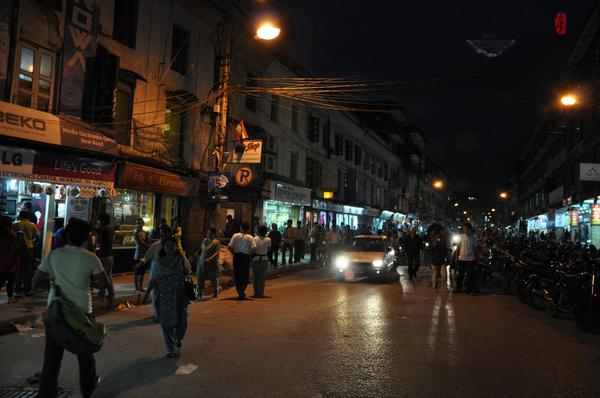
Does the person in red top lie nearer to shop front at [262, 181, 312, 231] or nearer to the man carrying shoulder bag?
the man carrying shoulder bag

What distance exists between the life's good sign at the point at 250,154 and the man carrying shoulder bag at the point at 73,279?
40.0ft

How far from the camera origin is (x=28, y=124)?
12.0 m

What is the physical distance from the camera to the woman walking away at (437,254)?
15.3 meters

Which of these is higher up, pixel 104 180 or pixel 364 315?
pixel 104 180

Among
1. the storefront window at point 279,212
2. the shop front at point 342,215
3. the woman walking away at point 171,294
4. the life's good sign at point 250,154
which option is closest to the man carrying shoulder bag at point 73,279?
the woman walking away at point 171,294

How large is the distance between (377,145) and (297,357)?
42.3 meters

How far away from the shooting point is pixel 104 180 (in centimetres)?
1427

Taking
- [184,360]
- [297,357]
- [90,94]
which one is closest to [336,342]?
[297,357]

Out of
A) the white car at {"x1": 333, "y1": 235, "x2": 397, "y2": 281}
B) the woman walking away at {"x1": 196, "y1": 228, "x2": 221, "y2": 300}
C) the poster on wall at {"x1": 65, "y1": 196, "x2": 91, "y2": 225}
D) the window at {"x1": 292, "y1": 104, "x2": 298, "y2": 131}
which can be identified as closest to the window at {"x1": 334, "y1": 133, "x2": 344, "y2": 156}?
the window at {"x1": 292, "y1": 104, "x2": 298, "y2": 131}

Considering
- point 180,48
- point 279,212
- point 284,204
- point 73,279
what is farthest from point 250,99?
point 73,279

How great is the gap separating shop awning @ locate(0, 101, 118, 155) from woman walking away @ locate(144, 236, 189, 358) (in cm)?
690

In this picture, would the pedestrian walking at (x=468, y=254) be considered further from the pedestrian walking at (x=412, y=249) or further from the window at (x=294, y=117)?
the window at (x=294, y=117)

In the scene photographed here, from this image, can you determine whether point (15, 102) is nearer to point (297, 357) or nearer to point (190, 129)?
point (190, 129)

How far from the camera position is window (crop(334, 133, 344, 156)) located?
36.2 meters
